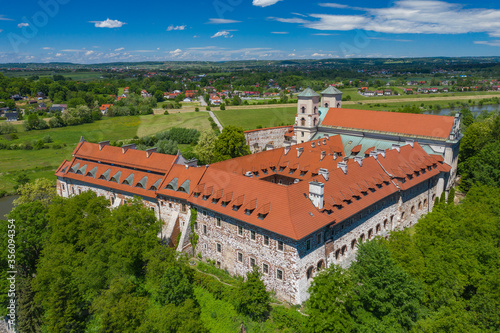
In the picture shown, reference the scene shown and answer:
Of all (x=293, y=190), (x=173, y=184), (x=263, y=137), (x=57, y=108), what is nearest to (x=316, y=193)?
(x=293, y=190)

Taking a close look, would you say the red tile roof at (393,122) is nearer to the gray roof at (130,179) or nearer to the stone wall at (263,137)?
the stone wall at (263,137)

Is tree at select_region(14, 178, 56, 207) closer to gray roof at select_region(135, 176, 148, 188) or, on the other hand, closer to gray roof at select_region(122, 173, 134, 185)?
gray roof at select_region(122, 173, 134, 185)

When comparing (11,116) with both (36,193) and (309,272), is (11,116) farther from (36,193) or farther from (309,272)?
(309,272)

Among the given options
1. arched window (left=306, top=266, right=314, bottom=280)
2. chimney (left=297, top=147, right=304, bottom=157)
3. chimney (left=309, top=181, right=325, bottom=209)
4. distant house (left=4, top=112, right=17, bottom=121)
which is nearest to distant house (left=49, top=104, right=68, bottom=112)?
distant house (left=4, top=112, right=17, bottom=121)

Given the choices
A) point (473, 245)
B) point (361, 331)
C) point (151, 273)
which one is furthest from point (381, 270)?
point (151, 273)

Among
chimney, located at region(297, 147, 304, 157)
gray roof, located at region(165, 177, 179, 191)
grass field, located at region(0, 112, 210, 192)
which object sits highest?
chimney, located at region(297, 147, 304, 157)

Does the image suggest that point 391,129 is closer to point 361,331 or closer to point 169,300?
point 361,331
